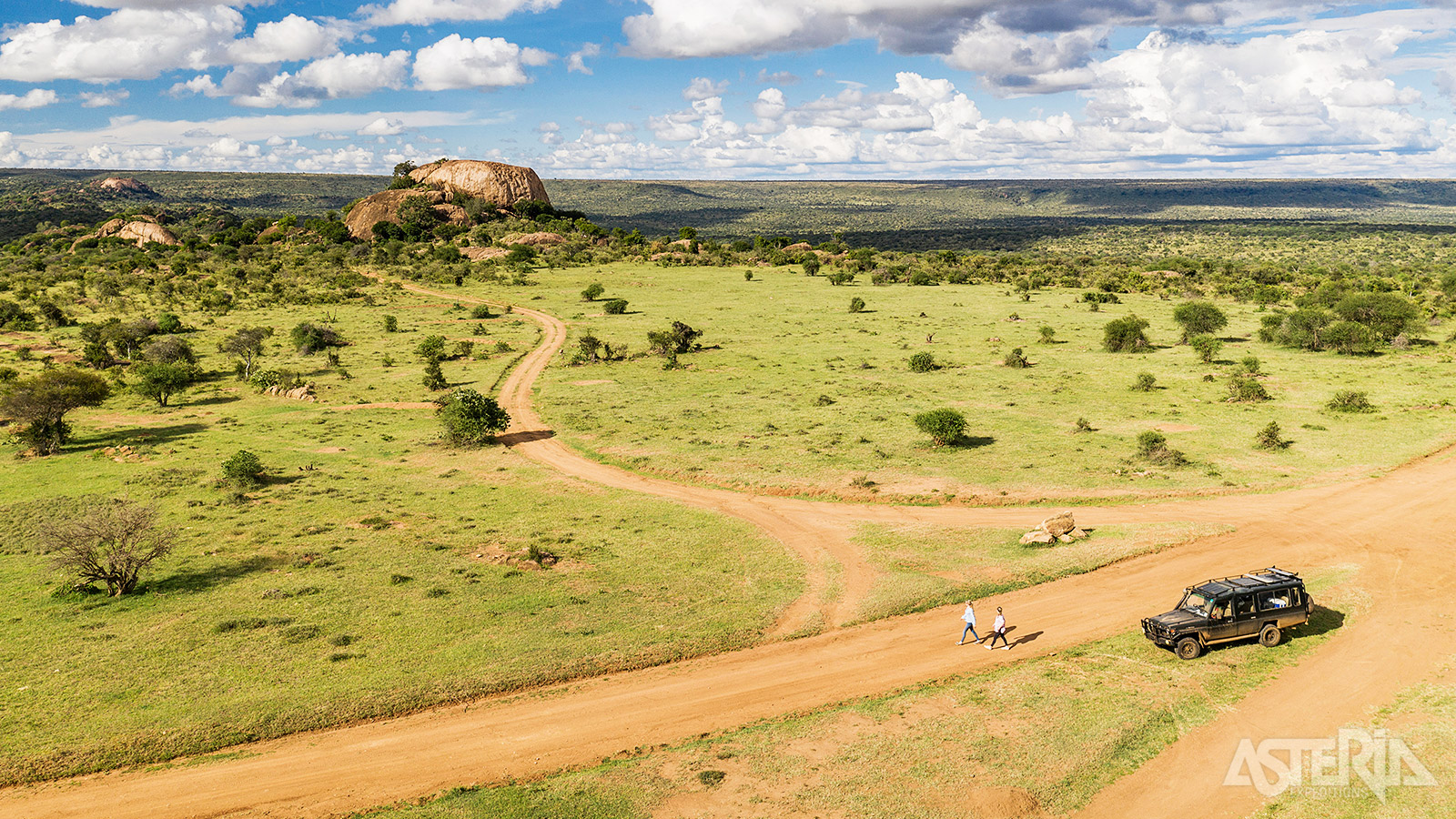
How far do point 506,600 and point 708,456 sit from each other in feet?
64.6

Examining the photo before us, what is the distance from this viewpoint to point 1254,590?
2456 centimetres

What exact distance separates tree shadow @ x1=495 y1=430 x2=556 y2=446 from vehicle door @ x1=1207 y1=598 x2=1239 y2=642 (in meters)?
40.1

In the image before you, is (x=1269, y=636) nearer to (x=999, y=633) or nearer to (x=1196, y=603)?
(x=1196, y=603)

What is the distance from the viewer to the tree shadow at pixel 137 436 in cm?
5009

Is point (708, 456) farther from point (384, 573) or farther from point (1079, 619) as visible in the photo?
point (1079, 619)

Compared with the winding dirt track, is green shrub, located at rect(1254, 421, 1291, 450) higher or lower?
higher

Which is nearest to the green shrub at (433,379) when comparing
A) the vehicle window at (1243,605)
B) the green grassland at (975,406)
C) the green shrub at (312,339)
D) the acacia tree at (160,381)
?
the green grassland at (975,406)

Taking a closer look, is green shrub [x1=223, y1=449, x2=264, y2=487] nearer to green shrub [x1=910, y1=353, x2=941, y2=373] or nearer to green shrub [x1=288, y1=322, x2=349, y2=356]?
green shrub [x1=288, y1=322, x2=349, y2=356]

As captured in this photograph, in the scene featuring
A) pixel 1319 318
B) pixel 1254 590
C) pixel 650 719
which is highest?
pixel 1319 318

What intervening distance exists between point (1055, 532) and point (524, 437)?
34.8 metres

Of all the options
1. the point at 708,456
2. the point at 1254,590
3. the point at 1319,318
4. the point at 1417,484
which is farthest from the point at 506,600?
the point at 1319,318

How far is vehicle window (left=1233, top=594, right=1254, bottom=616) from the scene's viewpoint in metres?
24.5

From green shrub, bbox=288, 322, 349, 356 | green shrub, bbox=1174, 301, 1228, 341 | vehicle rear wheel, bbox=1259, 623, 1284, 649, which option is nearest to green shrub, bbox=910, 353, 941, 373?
green shrub, bbox=1174, 301, 1228, 341

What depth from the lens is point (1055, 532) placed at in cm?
3397
